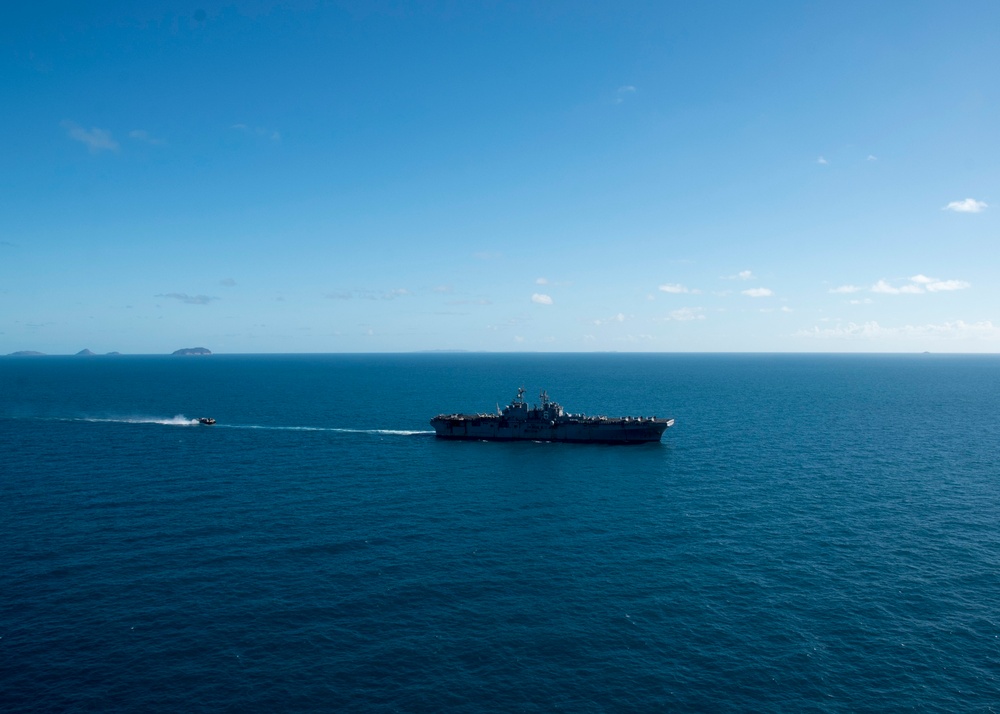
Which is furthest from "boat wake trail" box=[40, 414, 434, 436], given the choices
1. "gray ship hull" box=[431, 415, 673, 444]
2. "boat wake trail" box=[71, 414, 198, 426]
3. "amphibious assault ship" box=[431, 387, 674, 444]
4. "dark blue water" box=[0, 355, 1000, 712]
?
"dark blue water" box=[0, 355, 1000, 712]

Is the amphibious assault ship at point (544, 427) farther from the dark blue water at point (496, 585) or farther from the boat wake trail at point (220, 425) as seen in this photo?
the dark blue water at point (496, 585)

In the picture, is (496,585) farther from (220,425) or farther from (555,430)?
(220,425)

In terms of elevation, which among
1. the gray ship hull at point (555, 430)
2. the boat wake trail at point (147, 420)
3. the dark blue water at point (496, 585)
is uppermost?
the boat wake trail at point (147, 420)

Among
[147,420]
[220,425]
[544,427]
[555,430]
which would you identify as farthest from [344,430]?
[147,420]

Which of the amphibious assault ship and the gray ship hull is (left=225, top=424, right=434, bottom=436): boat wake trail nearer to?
the amphibious assault ship

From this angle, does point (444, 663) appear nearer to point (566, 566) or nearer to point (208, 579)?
point (566, 566)

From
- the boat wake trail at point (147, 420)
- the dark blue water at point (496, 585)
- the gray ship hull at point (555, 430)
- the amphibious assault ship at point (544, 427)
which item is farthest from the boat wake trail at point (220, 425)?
the dark blue water at point (496, 585)
